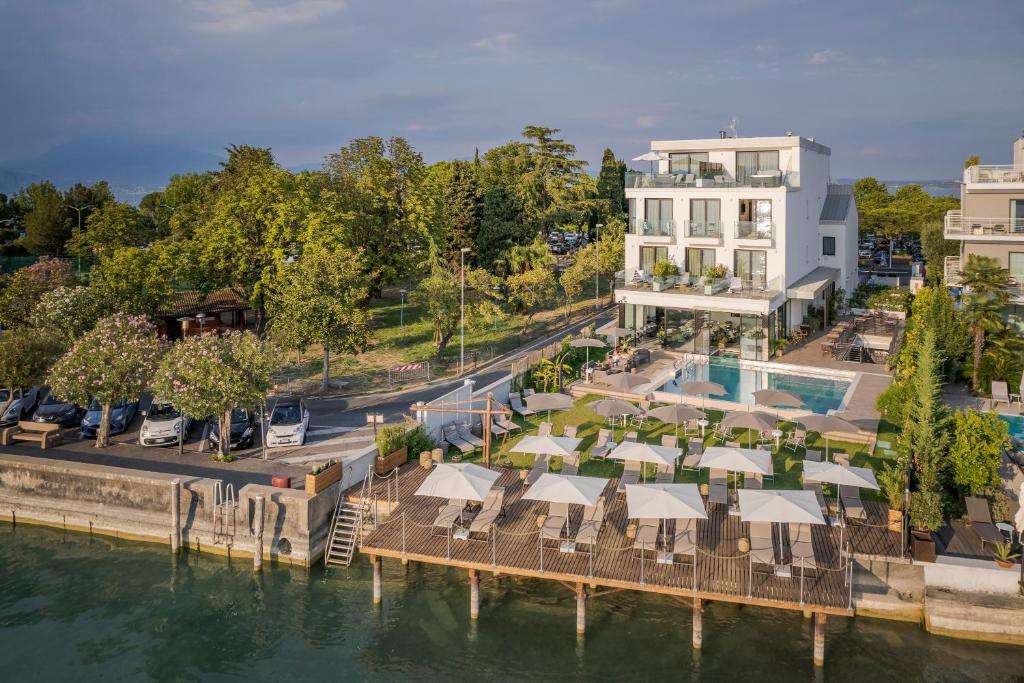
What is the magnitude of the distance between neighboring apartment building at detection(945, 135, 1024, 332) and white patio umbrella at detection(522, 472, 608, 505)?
26.6 m

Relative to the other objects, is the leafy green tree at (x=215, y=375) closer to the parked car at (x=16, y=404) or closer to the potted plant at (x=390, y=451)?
the potted plant at (x=390, y=451)

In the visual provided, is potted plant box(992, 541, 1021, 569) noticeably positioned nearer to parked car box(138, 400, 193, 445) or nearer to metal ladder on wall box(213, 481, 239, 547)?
metal ladder on wall box(213, 481, 239, 547)

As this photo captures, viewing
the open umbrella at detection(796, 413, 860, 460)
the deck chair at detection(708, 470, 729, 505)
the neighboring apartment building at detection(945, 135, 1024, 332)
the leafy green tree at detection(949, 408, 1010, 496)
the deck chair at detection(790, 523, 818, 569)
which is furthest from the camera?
the neighboring apartment building at detection(945, 135, 1024, 332)

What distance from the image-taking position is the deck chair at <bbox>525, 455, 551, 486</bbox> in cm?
2512

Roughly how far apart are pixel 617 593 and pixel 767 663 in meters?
4.49

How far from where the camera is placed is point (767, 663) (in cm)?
1892

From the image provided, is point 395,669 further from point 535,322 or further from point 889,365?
point 535,322

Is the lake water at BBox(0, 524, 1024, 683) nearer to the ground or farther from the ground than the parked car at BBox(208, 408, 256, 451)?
nearer to the ground

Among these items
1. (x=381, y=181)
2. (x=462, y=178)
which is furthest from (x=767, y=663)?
(x=462, y=178)

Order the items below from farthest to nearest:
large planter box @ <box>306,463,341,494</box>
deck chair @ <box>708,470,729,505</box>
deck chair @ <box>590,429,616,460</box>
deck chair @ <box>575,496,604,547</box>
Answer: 1. deck chair @ <box>590,429,616,460</box>
2. large planter box @ <box>306,463,341,494</box>
3. deck chair @ <box>708,470,729,505</box>
4. deck chair @ <box>575,496,604,547</box>

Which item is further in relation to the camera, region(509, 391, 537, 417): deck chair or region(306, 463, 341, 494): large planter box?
region(509, 391, 537, 417): deck chair

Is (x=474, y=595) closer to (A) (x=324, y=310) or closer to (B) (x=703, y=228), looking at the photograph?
(A) (x=324, y=310)

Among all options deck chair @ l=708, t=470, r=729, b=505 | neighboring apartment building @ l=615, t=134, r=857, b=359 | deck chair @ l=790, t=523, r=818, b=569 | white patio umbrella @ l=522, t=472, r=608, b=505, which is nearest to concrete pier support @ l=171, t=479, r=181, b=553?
white patio umbrella @ l=522, t=472, r=608, b=505

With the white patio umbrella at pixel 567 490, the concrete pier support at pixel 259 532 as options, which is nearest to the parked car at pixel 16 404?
the concrete pier support at pixel 259 532
